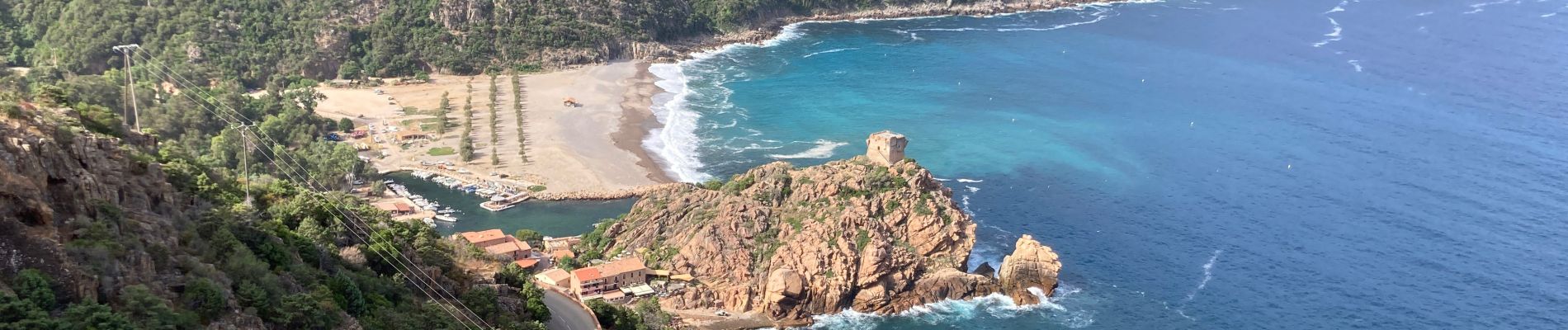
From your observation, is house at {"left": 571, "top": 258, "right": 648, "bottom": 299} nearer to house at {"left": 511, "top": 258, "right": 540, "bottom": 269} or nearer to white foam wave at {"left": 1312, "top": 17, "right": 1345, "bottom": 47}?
house at {"left": 511, "top": 258, "right": 540, "bottom": 269}

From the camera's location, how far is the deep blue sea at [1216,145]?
73.3m

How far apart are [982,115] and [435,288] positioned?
81.8 m

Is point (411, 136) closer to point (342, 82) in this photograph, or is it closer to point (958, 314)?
point (342, 82)

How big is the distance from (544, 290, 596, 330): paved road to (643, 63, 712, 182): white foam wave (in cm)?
4372

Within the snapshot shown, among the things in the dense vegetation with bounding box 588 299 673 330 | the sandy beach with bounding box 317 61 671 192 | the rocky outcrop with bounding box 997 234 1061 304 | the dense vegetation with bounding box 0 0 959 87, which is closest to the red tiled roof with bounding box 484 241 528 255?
the dense vegetation with bounding box 588 299 673 330

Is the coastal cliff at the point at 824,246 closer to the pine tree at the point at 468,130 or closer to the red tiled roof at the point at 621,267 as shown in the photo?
the red tiled roof at the point at 621,267

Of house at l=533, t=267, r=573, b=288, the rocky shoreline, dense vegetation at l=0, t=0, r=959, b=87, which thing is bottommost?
the rocky shoreline

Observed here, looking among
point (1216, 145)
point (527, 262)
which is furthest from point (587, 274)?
point (1216, 145)

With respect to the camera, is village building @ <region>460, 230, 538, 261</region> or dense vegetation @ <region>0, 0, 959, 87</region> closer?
village building @ <region>460, 230, 538, 261</region>

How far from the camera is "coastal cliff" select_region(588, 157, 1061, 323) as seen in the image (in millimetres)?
67812

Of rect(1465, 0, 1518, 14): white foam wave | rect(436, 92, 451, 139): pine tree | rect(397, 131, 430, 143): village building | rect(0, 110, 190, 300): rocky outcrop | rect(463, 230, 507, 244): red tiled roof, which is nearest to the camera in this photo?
rect(0, 110, 190, 300): rocky outcrop

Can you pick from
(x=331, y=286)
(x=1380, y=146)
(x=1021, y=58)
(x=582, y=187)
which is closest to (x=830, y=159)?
(x=582, y=187)

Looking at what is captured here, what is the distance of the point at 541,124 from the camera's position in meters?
115

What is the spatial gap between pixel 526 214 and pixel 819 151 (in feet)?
83.5
